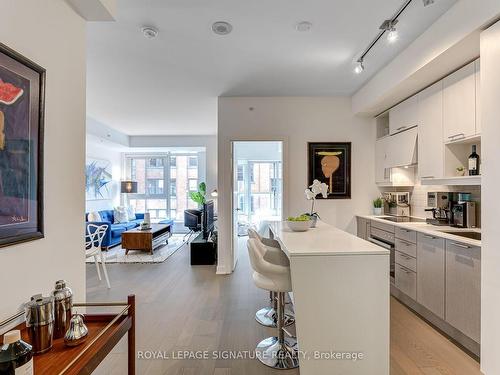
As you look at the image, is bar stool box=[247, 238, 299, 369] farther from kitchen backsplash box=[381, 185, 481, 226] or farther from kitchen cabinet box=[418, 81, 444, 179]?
kitchen backsplash box=[381, 185, 481, 226]

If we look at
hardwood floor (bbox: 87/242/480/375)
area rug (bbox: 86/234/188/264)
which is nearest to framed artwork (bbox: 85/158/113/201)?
area rug (bbox: 86/234/188/264)

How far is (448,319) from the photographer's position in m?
2.48

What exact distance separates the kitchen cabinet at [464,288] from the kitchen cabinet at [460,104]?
3.46 ft

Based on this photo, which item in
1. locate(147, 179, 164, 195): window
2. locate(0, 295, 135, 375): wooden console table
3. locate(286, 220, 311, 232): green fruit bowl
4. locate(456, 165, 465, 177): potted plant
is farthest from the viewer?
locate(147, 179, 164, 195): window

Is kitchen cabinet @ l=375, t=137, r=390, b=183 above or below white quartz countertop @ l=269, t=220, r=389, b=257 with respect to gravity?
above

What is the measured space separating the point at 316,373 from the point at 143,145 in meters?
7.47

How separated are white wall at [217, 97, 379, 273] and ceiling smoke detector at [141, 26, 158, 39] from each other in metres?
1.87

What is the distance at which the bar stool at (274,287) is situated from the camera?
6.82 feet

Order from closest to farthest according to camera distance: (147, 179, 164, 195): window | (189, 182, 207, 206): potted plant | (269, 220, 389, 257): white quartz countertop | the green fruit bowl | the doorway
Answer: (269, 220, 389, 257): white quartz countertop < the green fruit bowl < (189, 182, 207, 206): potted plant < the doorway < (147, 179, 164, 195): window

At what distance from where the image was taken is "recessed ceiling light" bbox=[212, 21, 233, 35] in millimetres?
2500

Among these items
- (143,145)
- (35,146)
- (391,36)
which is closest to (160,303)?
(35,146)

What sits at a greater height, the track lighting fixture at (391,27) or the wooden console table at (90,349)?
the track lighting fixture at (391,27)

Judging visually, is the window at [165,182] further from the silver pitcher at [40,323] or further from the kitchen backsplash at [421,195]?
the silver pitcher at [40,323]

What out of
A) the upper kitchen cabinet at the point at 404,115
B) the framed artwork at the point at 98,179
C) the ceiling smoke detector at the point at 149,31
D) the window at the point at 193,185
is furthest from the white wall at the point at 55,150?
the window at the point at 193,185
